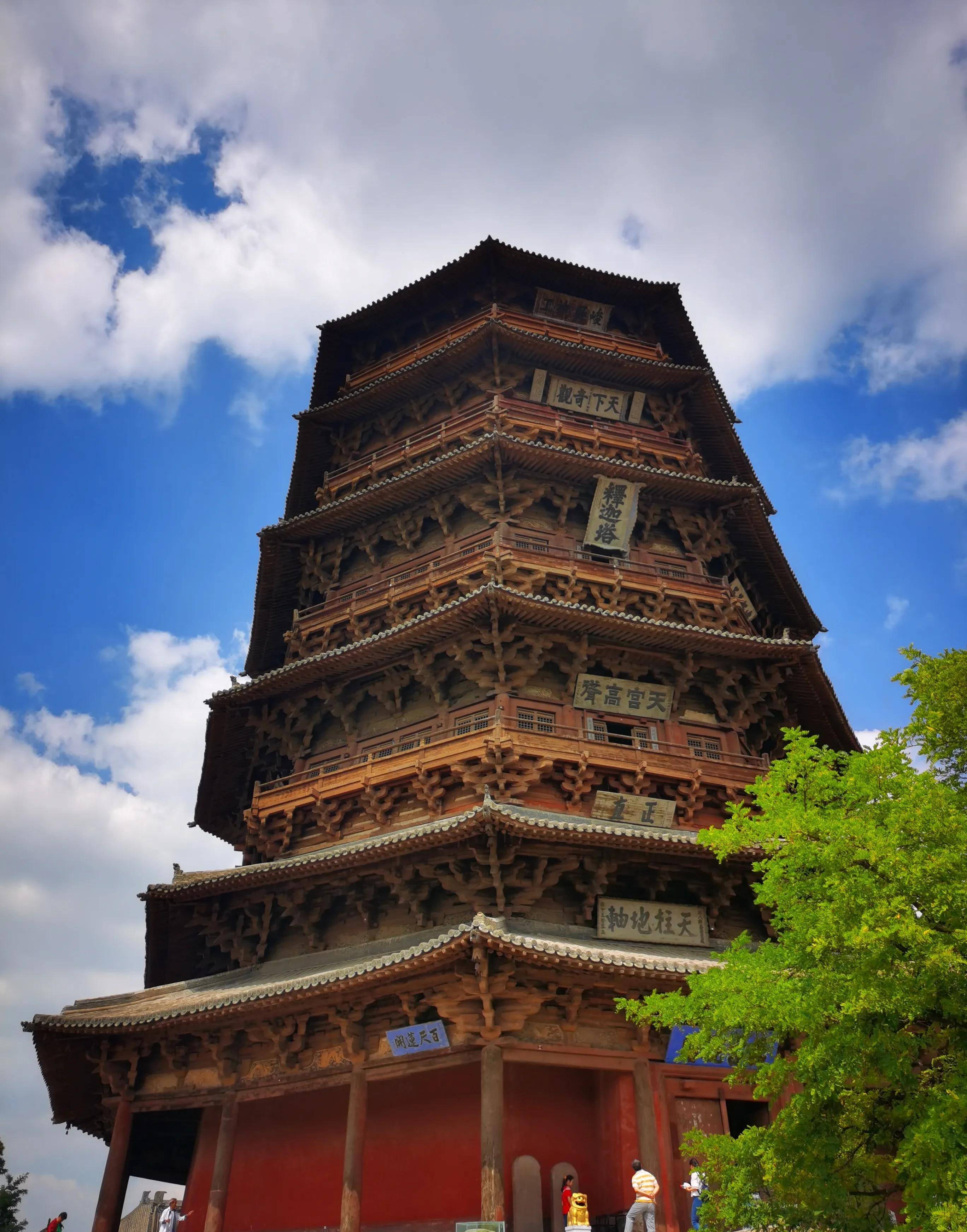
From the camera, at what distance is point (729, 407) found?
23.0 metres

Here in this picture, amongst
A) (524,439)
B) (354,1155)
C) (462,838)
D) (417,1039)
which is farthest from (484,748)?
(524,439)

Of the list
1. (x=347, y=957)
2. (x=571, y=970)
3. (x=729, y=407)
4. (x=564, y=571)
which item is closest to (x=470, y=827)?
(x=571, y=970)

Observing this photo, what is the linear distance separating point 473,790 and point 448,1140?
4771 mm

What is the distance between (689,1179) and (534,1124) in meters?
2.04

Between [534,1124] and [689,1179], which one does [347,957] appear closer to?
[534,1124]

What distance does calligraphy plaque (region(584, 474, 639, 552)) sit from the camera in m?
18.1

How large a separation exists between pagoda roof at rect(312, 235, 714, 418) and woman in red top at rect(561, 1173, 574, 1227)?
1759 centimetres

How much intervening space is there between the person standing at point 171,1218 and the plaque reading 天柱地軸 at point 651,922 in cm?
728

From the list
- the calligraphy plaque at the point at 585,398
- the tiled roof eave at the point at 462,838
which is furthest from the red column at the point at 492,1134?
the calligraphy plaque at the point at 585,398

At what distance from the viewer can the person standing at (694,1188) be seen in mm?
10016

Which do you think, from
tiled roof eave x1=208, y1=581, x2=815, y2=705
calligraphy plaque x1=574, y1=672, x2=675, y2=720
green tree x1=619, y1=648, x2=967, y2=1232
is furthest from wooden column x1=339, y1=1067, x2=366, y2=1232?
tiled roof eave x1=208, y1=581, x2=815, y2=705

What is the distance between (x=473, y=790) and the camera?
1411cm

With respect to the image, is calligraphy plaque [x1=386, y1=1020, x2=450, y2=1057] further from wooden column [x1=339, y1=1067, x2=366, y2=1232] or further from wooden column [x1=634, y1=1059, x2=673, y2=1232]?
wooden column [x1=634, y1=1059, x2=673, y2=1232]

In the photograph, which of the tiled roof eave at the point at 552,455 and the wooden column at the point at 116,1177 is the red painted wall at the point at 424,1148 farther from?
the tiled roof eave at the point at 552,455
